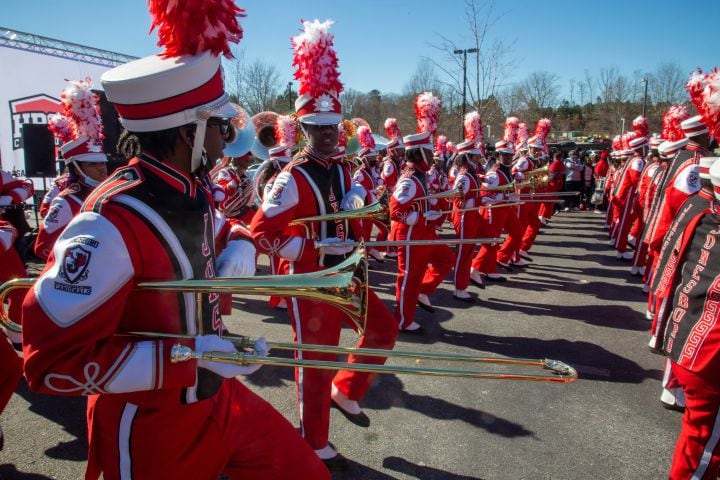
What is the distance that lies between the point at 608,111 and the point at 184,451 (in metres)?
41.7

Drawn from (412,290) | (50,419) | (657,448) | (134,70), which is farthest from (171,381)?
(412,290)

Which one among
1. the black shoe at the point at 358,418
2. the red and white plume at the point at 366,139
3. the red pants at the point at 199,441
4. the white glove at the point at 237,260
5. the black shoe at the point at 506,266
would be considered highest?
the red and white plume at the point at 366,139

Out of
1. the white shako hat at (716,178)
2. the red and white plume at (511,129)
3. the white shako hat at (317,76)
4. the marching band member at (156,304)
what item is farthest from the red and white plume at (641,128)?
the marching band member at (156,304)

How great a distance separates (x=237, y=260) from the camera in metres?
2.19

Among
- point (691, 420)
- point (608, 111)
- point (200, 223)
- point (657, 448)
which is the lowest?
point (657, 448)

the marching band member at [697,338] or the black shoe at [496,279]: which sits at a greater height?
the marching band member at [697,338]

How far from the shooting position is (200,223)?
1931mm

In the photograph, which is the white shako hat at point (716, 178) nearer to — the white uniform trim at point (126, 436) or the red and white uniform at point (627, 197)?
the white uniform trim at point (126, 436)

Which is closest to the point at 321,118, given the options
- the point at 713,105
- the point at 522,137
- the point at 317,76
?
the point at 317,76

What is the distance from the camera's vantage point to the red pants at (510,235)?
8906 mm

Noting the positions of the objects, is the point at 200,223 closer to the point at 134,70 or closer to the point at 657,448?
the point at 134,70

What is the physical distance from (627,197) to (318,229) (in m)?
8.97

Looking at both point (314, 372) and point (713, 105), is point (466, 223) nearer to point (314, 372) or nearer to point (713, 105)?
point (713, 105)

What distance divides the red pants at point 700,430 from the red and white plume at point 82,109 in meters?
5.98
